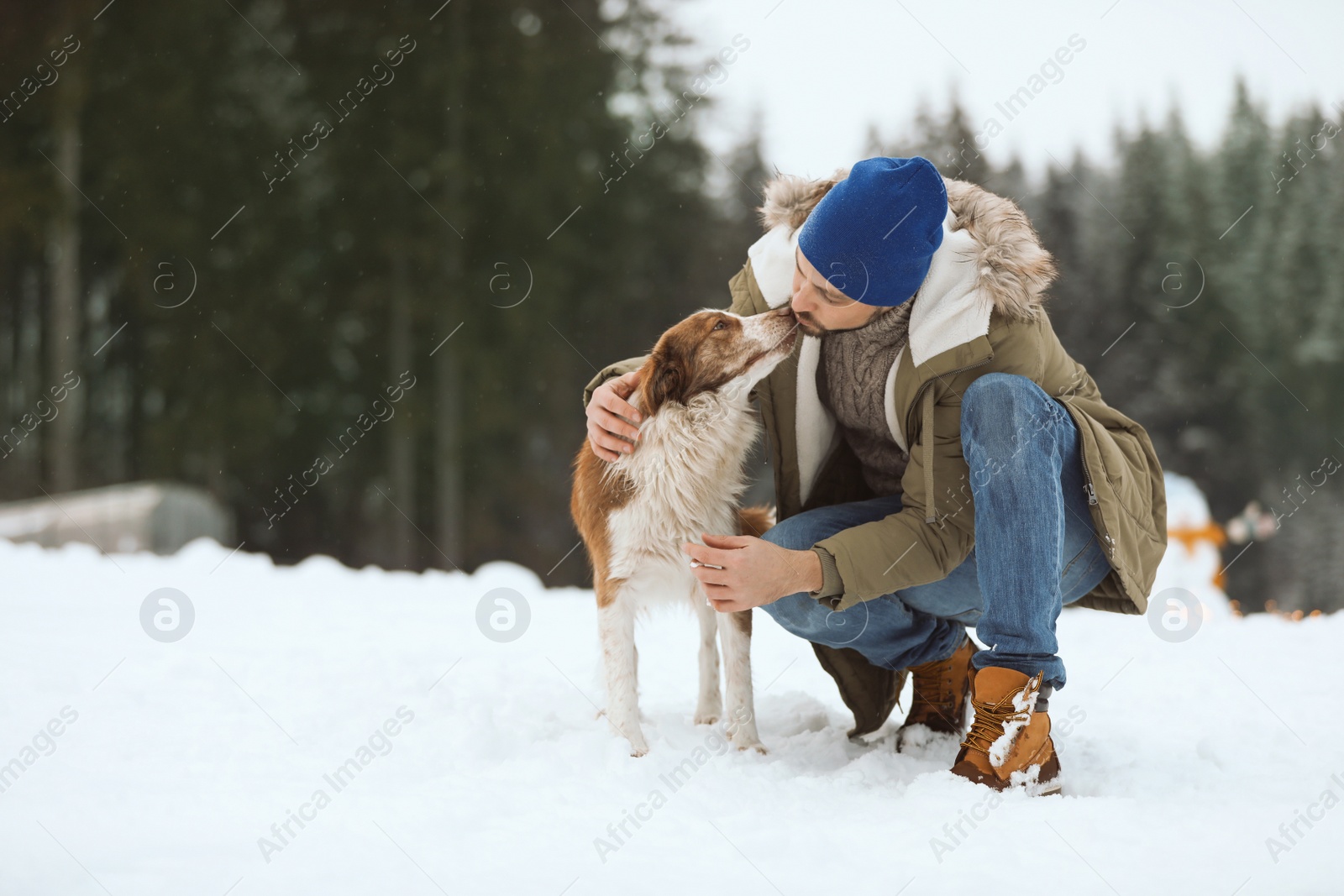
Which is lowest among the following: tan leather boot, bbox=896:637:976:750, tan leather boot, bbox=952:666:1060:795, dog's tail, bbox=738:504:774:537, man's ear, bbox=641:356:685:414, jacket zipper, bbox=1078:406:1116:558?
tan leather boot, bbox=896:637:976:750

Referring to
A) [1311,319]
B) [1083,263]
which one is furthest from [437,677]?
[1311,319]

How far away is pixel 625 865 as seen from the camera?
1722mm

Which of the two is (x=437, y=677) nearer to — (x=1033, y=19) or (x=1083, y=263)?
(x=1033, y=19)

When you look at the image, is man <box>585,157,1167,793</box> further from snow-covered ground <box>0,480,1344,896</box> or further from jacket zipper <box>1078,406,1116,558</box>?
snow-covered ground <box>0,480,1344,896</box>

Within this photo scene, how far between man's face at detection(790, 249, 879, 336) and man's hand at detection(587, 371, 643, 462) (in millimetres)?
534

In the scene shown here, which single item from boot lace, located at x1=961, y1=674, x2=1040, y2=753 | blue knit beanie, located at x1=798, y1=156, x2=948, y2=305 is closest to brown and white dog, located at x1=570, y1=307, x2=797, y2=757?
blue knit beanie, located at x1=798, y1=156, x2=948, y2=305

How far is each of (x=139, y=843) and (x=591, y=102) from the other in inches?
485

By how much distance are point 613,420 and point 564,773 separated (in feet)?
3.10

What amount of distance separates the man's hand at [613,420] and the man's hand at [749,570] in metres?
0.59

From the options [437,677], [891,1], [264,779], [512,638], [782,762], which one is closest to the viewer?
[264,779]

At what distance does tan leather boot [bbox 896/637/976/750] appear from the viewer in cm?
285

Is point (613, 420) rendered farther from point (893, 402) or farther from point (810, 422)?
point (893, 402)

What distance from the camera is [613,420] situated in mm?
2723

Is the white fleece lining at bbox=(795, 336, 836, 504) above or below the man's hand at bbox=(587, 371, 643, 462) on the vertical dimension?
below
